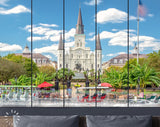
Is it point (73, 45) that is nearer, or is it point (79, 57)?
point (79, 57)

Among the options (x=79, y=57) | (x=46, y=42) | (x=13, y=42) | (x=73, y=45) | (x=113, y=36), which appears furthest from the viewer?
(x=113, y=36)

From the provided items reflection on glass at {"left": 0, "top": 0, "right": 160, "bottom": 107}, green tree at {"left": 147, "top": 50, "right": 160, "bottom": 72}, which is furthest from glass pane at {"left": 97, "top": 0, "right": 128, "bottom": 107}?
green tree at {"left": 147, "top": 50, "right": 160, "bottom": 72}

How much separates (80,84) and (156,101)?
368 inches

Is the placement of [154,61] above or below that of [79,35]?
below

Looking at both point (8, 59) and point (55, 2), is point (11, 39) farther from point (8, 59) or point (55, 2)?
point (55, 2)

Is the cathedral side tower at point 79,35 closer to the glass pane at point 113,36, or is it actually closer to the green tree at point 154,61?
the glass pane at point 113,36

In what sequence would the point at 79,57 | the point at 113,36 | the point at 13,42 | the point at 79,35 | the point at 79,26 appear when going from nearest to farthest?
the point at 79,57, the point at 13,42, the point at 79,26, the point at 79,35, the point at 113,36

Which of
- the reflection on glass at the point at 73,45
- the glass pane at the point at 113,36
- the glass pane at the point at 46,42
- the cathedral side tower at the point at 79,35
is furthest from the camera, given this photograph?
the cathedral side tower at the point at 79,35

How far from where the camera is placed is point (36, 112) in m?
2.15

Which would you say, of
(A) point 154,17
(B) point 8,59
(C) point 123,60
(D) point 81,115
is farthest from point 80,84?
(D) point 81,115

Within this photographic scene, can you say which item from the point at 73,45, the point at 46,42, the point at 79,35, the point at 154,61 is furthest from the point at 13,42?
the point at 154,61

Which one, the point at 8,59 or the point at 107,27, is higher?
the point at 107,27

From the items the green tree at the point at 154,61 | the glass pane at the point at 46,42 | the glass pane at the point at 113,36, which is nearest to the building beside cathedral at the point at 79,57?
the glass pane at the point at 113,36

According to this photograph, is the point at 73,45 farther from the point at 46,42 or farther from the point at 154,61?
the point at 154,61
